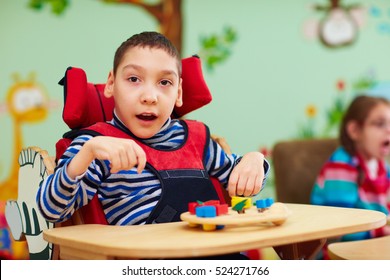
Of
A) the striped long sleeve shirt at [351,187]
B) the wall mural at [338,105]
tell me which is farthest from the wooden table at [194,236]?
the wall mural at [338,105]

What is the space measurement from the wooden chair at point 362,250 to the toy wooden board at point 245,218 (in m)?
0.47

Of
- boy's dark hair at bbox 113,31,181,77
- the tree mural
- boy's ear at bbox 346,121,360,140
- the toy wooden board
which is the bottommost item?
the toy wooden board

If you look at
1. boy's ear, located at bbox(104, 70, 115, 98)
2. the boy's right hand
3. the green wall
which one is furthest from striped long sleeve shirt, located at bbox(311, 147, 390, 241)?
the boy's right hand

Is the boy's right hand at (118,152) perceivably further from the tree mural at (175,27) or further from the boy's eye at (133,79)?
the tree mural at (175,27)

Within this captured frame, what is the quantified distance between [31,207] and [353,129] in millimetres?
1424

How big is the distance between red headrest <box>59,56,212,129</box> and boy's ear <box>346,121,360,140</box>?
1050 mm

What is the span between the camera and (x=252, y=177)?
119 centimetres

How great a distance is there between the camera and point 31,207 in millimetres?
1320

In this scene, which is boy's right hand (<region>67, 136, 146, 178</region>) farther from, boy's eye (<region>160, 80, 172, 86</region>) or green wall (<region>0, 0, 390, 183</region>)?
green wall (<region>0, 0, 390, 183</region>)

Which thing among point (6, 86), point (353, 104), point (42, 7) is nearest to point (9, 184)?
point (6, 86)

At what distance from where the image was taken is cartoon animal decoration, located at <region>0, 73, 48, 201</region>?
7.49ft

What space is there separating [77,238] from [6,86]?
1420mm

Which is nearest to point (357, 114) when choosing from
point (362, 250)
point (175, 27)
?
point (175, 27)

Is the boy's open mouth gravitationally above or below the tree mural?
below
